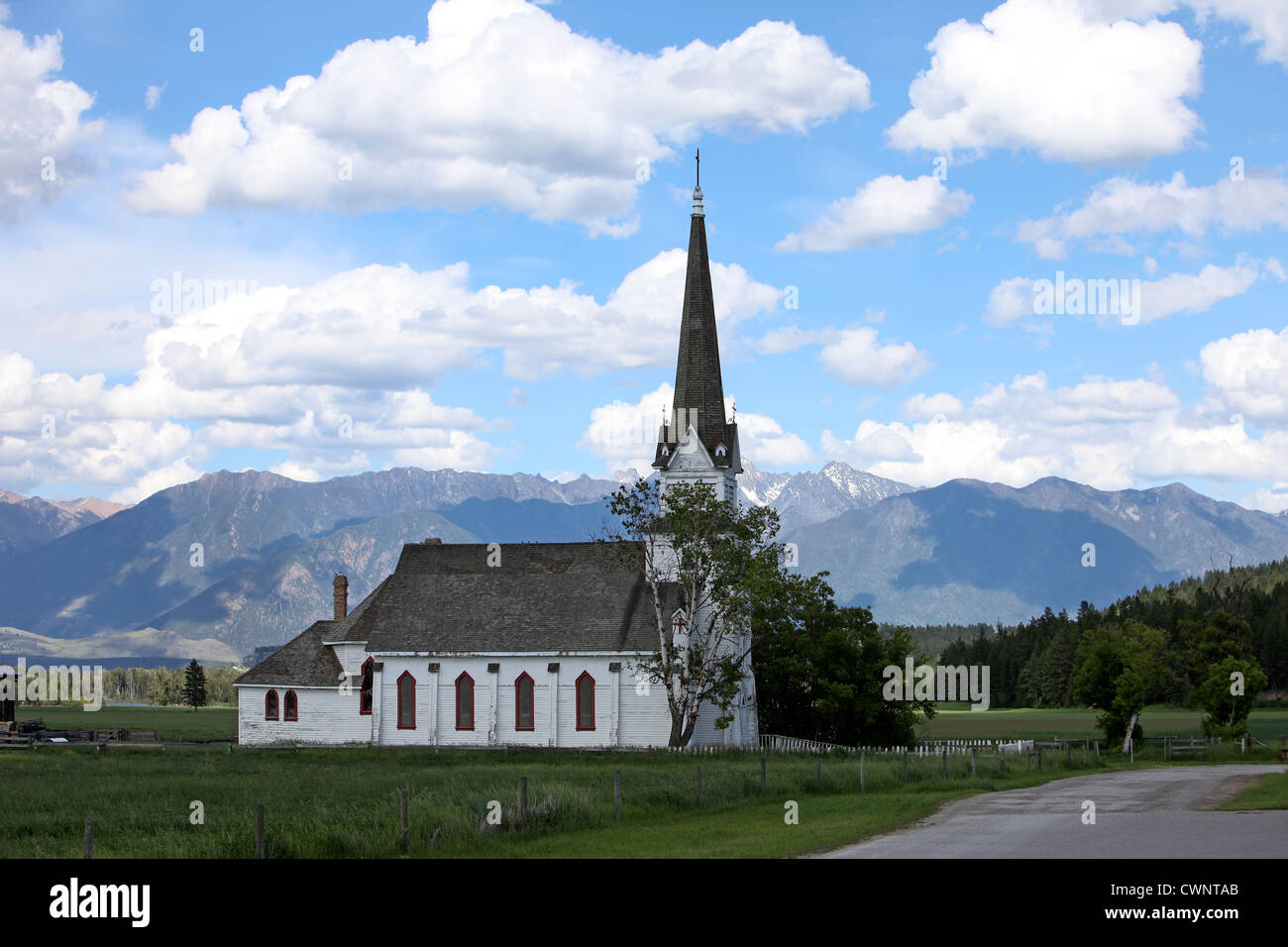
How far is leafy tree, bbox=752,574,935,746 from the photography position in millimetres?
69062

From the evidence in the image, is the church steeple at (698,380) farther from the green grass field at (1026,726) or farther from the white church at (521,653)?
the green grass field at (1026,726)

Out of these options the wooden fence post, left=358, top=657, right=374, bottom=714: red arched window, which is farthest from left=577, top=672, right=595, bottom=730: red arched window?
the wooden fence post

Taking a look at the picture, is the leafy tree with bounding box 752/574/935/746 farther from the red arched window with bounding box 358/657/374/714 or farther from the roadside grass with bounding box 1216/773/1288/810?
the roadside grass with bounding box 1216/773/1288/810

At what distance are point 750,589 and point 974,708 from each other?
140696 mm

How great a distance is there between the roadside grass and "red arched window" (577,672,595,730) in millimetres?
33144

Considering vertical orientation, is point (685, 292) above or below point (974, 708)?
above

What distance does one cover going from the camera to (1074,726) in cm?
11481

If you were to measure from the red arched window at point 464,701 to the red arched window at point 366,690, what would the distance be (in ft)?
Result: 17.8

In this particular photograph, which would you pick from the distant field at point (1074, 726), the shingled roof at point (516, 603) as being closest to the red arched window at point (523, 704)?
the shingled roof at point (516, 603)

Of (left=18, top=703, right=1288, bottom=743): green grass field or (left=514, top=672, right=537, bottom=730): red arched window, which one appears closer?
(left=514, top=672, right=537, bottom=730): red arched window

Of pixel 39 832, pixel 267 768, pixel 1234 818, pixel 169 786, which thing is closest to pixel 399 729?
pixel 267 768

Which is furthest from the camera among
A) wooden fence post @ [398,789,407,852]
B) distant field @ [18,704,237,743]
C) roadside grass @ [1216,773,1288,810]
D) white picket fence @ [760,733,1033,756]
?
distant field @ [18,704,237,743]
